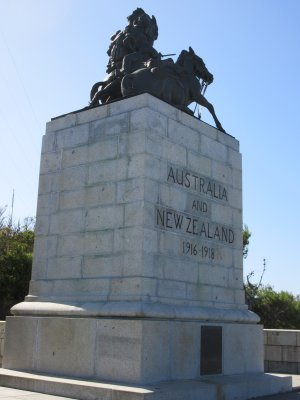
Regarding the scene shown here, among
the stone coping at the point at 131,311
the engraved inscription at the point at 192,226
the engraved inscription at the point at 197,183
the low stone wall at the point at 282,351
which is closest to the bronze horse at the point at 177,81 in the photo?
the engraved inscription at the point at 197,183

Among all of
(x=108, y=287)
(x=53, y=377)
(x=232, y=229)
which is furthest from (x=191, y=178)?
(x=53, y=377)

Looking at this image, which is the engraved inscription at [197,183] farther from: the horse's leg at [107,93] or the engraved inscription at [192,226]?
the horse's leg at [107,93]

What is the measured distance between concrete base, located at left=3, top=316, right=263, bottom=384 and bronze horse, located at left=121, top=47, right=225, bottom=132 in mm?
4302

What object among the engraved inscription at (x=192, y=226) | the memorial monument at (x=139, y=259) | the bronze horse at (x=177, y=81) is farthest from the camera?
the bronze horse at (x=177, y=81)

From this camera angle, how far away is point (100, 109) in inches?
387

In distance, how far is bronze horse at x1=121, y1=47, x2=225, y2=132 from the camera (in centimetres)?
1003

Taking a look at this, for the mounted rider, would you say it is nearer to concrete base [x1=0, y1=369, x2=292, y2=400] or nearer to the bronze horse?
the bronze horse

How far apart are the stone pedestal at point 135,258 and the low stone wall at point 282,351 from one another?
2.95m

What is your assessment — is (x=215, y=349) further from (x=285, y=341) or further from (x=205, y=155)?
(x=285, y=341)

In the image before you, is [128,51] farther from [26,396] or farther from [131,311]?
[26,396]

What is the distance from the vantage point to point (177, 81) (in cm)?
1052

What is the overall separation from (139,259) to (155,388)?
79.2 inches

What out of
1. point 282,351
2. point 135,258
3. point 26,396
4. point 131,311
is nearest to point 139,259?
point 135,258

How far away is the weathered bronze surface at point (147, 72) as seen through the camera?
33.2ft
